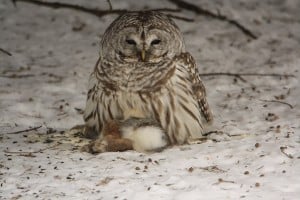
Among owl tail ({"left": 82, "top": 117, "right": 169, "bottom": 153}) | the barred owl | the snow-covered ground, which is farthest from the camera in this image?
the barred owl

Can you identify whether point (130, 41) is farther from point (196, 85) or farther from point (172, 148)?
point (172, 148)

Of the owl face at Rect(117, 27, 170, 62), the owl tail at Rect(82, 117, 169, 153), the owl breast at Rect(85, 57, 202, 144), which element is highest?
the owl face at Rect(117, 27, 170, 62)

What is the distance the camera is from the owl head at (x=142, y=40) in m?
4.61

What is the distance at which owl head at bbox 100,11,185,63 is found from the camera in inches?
181

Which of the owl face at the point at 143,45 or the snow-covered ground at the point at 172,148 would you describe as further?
the owl face at the point at 143,45

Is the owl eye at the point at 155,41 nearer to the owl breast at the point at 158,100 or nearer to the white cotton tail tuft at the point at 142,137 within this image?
the owl breast at the point at 158,100

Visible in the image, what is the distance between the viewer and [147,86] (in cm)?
457

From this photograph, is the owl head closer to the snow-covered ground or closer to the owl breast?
the owl breast

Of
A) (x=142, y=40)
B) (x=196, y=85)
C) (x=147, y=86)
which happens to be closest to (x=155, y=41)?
(x=142, y=40)

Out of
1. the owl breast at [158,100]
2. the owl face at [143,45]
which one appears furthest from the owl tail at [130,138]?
the owl face at [143,45]

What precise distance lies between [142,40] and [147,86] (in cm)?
32

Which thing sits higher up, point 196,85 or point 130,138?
point 196,85

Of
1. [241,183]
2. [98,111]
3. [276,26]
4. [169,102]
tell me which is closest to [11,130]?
[98,111]

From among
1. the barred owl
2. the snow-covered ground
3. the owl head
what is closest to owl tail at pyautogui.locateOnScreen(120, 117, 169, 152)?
the barred owl
